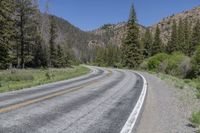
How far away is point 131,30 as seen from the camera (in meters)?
74.9

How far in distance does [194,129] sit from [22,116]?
4509mm

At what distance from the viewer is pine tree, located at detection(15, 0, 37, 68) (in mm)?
49406

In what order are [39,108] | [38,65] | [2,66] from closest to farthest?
1. [39,108]
2. [2,66]
3. [38,65]

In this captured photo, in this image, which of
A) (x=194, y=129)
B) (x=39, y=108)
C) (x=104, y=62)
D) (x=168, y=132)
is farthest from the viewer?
(x=104, y=62)

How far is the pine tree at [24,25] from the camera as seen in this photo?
162 feet

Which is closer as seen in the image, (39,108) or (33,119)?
(33,119)

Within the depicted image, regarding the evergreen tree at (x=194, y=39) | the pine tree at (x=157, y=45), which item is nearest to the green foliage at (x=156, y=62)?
the evergreen tree at (x=194, y=39)

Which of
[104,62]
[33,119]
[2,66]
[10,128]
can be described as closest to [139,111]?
[33,119]

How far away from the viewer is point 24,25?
49.9 meters

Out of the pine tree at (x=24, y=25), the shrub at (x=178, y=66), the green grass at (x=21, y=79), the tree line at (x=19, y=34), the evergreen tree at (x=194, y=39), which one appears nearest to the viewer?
the green grass at (x=21, y=79)

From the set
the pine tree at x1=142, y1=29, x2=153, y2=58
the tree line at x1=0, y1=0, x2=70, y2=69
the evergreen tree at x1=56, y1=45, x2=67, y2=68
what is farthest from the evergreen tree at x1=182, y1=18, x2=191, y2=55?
the tree line at x1=0, y1=0, x2=70, y2=69

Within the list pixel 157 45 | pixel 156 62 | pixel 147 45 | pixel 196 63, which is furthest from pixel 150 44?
pixel 196 63

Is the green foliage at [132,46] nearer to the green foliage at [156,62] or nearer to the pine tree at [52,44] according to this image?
the green foliage at [156,62]

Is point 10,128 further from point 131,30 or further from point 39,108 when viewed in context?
point 131,30
